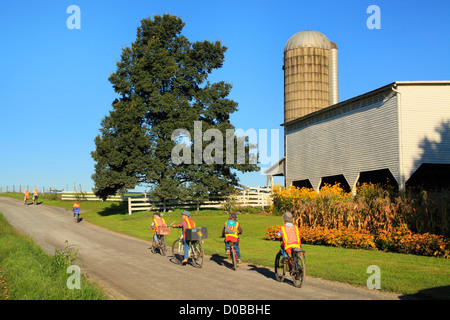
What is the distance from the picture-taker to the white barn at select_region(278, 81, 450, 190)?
26422 millimetres

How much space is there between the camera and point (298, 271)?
1005 cm

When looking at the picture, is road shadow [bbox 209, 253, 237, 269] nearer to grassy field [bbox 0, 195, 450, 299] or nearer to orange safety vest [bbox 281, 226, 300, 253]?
grassy field [bbox 0, 195, 450, 299]

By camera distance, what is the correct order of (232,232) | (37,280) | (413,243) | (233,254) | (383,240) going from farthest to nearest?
(383,240)
(413,243)
(232,232)
(233,254)
(37,280)

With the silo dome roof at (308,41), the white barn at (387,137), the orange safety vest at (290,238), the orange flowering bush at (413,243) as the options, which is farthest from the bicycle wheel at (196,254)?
the silo dome roof at (308,41)

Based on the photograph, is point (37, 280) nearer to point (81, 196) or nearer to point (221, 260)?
point (221, 260)

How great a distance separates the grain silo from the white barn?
19.9 metres

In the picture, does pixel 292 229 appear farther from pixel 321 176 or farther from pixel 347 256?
pixel 321 176

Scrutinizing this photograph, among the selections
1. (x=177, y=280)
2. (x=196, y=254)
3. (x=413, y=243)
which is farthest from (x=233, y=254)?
(x=413, y=243)

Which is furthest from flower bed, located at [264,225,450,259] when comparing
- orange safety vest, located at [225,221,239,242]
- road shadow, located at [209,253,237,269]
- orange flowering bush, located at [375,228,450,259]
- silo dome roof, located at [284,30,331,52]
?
silo dome roof, located at [284,30,331,52]

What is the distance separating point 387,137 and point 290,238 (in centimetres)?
1934

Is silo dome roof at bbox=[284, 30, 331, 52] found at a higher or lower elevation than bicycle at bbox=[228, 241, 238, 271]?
higher
